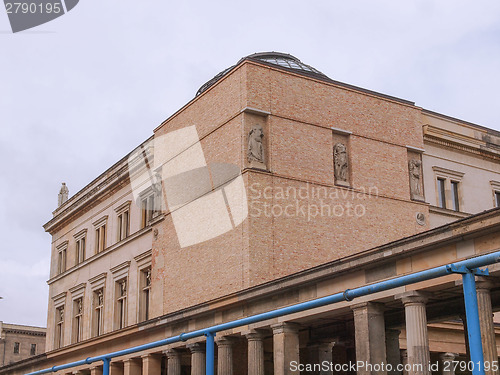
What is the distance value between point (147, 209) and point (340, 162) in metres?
11.6

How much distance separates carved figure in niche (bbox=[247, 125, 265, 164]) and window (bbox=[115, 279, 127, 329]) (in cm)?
1382

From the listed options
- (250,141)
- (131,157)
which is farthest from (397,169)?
(131,157)

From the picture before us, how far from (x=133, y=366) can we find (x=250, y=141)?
1224 centimetres

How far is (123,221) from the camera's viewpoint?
42.6m

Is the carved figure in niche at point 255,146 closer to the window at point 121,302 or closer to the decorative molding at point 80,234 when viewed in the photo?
the window at point 121,302

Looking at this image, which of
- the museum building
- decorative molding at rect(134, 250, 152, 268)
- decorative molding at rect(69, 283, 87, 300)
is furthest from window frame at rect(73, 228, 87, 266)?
decorative molding at rect(134, 250, 152, 268)

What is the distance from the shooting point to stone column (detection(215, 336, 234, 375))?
26.7 m

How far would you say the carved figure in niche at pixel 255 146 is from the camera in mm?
31328

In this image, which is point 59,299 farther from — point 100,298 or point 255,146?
point 255,146

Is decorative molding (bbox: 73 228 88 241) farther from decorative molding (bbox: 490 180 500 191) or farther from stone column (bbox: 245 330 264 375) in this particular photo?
decorative molding (bbox: 490 180 500 191)

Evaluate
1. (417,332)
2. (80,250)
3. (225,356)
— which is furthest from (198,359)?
(80,250)

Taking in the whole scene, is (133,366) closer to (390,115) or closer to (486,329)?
(390,115)

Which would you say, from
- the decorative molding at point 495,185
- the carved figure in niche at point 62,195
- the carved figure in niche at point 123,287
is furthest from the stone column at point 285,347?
the carved figure in niche at point 62,195

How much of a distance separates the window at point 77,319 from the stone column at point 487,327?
31.9m
